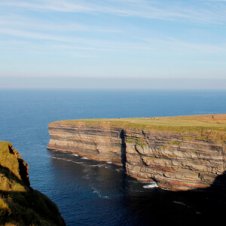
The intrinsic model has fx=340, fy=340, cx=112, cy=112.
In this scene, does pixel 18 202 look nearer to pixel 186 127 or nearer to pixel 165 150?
pixel 165 150

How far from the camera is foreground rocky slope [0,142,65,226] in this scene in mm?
20052

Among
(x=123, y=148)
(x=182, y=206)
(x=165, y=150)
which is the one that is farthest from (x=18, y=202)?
(x=123, y=148)

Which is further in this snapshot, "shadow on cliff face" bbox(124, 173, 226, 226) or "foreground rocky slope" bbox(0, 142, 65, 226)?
"shadow on cliff face" bbox(124, 173, 226, 226)

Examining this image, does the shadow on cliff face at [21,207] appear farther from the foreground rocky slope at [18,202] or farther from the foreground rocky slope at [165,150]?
the foreground rocky slope at [165,150]

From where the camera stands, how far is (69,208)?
70688mm

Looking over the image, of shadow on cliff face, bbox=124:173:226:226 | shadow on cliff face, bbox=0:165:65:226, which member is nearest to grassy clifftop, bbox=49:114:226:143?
shadow on cliff face, bbox=124:173:226:226

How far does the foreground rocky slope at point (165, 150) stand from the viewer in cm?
8162

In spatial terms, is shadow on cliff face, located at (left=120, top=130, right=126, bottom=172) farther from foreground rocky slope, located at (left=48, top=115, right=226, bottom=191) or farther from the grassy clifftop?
the grassy clifftop

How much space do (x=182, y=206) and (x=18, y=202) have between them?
180 feet

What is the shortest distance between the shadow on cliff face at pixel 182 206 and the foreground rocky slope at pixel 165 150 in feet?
8.95

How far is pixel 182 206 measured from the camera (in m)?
73.5

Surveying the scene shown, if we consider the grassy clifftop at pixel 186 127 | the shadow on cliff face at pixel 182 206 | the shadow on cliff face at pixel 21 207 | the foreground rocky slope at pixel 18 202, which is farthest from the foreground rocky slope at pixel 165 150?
the shadow on cliff face at pixel 21 207

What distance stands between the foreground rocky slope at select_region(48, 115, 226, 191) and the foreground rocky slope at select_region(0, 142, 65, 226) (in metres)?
53.8

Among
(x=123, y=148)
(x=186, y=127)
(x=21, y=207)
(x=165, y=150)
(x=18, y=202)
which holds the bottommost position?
(x=123, y=148)
